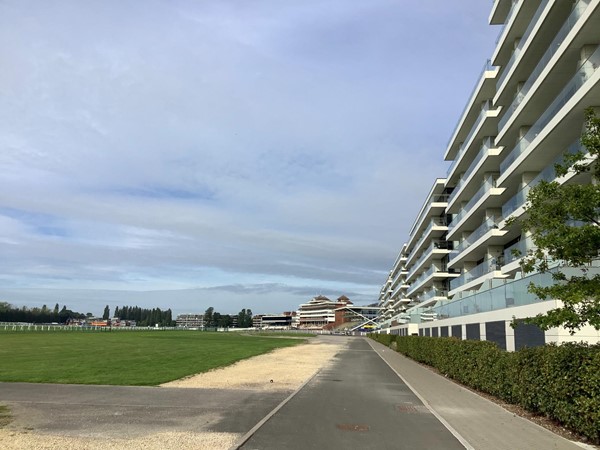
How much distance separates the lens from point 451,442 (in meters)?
8.68

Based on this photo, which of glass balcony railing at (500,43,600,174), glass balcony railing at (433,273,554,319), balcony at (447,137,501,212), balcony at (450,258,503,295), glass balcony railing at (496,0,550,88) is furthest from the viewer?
balcony at (447,137,501,212)

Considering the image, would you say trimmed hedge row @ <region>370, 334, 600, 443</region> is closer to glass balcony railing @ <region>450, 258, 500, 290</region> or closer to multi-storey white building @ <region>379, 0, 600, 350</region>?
multi-storey white building @ <region>379, 0, 600, 350</region>

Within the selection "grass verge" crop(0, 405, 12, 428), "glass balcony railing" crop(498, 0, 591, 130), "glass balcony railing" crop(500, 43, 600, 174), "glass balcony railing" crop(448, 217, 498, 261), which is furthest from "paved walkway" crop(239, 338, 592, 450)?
"glass balcony railing" crop(448, 217, 498, 261)

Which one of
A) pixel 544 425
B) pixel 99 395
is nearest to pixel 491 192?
pixel 544 425

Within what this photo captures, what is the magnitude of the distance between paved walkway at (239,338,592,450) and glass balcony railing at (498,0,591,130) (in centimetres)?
1799

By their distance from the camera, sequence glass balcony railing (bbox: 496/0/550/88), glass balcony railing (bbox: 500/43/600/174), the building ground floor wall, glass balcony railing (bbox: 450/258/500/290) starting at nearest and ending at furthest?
the building ground floor wall → glass balcony railing (bbox: 500/43/600/174) → glass balcony railing (bbox: 496/0/550/88) → glass balcony railing (bbox: 450/258/500/290)

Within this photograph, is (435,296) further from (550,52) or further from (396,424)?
(396,424)

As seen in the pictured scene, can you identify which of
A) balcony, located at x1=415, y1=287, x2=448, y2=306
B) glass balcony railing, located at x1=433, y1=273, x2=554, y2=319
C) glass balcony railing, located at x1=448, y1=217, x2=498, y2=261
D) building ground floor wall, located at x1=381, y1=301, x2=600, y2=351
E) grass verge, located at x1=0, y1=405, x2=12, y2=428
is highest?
glass balcony railing, located at x1=448, y1=217, x2=498, y2=261

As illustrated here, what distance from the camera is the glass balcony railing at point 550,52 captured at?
22.6 metres

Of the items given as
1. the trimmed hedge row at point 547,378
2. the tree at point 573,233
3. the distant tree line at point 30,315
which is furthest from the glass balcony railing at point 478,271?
A: the distant tree line at point 30,315

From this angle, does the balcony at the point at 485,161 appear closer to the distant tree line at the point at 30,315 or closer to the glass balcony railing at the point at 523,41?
the glass balcony railing at the point at 523,41

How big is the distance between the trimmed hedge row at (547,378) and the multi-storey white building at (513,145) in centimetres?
239

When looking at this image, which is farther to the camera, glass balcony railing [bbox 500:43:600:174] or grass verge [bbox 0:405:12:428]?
glass balcony railing [bbox 500:43:600:174]

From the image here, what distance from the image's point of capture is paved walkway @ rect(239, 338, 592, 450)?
8.39 m
